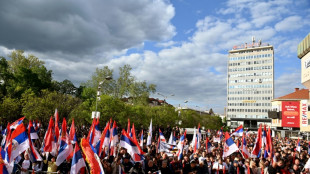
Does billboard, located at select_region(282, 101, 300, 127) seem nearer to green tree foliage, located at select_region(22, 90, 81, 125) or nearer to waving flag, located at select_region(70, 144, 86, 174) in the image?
green tree foliage, located at select_region(22, 90, 81, 125)

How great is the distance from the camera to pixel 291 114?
1914 inches

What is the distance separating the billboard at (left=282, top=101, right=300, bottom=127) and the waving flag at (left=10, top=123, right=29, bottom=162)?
49.0 m

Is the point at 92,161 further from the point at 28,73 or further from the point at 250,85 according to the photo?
the point at 250,85

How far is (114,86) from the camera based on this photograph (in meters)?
56.5

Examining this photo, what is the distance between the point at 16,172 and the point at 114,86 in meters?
47.2

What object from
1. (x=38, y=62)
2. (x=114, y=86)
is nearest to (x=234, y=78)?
(x=114, y=86)

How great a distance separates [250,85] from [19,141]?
122 metres

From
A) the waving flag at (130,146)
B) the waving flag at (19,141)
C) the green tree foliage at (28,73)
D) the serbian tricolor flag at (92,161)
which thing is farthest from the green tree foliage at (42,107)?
the serbian tricolor flag at (92,161)

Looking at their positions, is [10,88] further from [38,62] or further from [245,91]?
[245,91]

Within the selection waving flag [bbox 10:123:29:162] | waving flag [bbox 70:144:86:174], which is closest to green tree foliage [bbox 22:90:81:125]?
waving flag [bbox 10:123:29:162]

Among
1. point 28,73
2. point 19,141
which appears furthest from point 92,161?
point 28,73

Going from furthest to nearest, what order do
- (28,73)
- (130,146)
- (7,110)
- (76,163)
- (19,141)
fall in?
1. (28,73)
2. (7,110)
3. (130,146)
4. (19,141)
5. (76,163)

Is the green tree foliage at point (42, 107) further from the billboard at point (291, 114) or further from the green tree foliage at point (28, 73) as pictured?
the billboard at point (291, 114)

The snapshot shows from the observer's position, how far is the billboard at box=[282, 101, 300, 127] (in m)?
48.5
